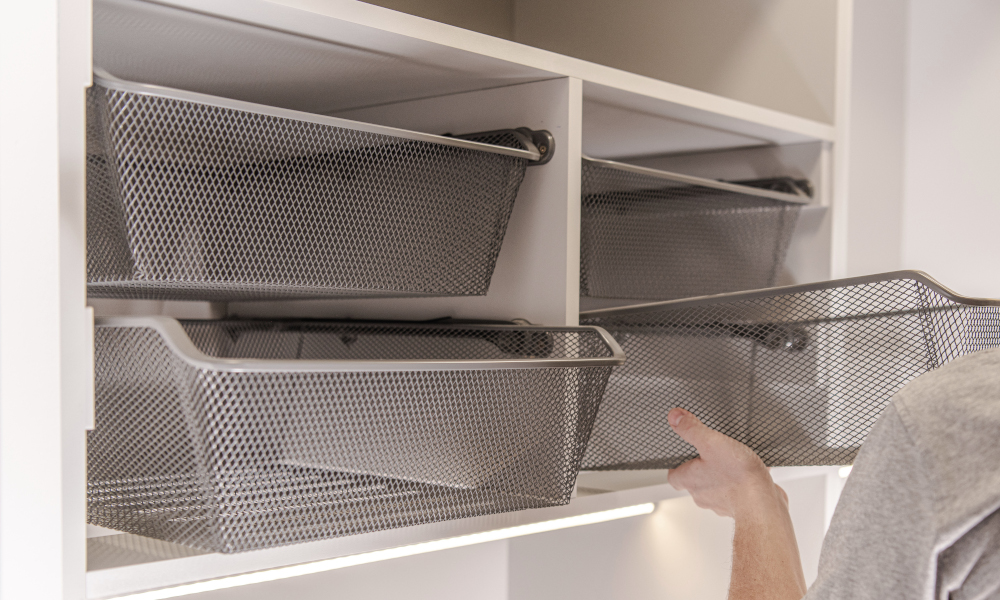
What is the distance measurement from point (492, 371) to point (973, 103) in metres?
0.99

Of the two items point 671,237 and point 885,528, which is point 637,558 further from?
point 885,528

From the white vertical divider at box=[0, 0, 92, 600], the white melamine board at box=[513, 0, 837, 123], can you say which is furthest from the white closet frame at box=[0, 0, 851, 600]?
the white melamine board at box=[513, 0, 837, 123]

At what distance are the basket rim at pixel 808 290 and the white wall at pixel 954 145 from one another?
1.69 ft

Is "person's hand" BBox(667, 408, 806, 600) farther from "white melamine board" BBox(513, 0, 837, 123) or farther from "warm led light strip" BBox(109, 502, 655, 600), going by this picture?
"white melamine board" BBox(513, 0, 837, 123)

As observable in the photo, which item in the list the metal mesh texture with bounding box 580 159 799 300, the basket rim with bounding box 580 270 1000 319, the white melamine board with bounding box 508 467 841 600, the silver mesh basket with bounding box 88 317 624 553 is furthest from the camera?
the white melamine board with bounding box 508 467 841 600

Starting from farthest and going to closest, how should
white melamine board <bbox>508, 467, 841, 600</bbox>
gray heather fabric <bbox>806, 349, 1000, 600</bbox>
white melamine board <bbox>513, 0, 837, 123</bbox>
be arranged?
white melamine board <bbox>508, 467, 841, 600</bbox> < white melamine board <bbox>513, 0, 837, 123</bbox> < gray heather fabric <bbox>806, 349, 1000, 600</bbox>

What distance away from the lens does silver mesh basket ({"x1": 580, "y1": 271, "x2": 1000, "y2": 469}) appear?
0.76 m

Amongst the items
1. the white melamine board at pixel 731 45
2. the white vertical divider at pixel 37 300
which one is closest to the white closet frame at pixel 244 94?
the white vertical divider at pixel 37 300

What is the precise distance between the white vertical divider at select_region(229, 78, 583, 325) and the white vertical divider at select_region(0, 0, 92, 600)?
43 centimetres

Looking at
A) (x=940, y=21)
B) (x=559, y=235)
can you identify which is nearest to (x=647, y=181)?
(x=559, y=235)

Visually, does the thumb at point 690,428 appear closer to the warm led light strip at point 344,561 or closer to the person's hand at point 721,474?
the person's hand at point 721,474

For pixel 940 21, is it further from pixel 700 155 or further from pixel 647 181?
pixel 647 181

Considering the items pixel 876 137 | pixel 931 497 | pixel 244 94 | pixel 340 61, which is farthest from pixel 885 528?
pixel 876 137

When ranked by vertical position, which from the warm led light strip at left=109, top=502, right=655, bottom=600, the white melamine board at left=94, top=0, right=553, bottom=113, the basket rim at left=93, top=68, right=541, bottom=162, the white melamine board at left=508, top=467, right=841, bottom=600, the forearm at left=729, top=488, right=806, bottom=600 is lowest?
the white melamine board at left=508, top=467, right=841, bottom=600
